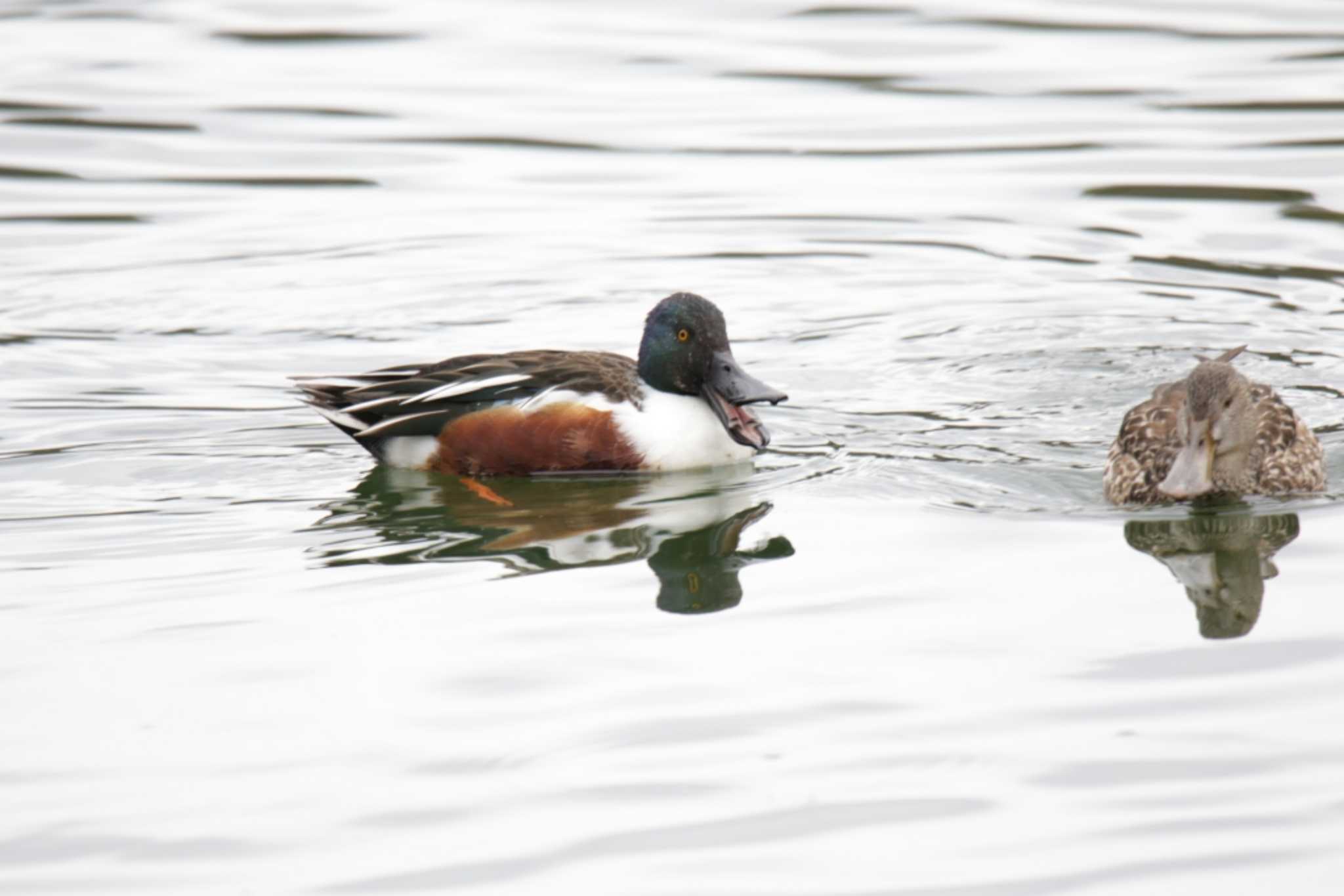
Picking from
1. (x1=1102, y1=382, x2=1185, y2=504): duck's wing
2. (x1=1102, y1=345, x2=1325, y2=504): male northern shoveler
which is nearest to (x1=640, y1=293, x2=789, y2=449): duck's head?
(x1=1102, y1=382, x2=1185, y2=504): duck's wing

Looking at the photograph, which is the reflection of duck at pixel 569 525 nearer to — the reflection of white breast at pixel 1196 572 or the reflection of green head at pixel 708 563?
the reflection of green head at pixel 708 563

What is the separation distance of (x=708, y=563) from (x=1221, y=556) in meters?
2.11

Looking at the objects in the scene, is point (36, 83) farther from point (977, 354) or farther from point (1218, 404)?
point (1218, 404)

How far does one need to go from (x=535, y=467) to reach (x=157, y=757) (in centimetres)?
399

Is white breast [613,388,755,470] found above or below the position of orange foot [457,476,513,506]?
above

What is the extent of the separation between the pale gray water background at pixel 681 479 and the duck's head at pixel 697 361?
0.95 feet

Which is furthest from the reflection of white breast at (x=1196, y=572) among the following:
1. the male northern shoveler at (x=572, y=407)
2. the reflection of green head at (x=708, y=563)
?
the male northern shoveler at (x=572, y=407)

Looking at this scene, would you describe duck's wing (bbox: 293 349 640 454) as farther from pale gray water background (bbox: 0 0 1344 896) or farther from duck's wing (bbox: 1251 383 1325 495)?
duck's wing (bbox: 1251 383 1325 495)

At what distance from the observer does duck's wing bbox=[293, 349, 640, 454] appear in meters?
10.5

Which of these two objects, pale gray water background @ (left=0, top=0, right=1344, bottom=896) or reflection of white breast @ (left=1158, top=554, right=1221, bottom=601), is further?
reflection of white breast @ (left=1158, top=554, right=1221, bottom=601)

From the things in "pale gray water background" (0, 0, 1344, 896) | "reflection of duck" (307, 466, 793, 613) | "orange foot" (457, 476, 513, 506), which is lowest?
"orange foot" (457, 476, 513, 506)

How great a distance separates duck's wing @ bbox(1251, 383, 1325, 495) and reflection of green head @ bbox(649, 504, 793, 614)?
2.21 m

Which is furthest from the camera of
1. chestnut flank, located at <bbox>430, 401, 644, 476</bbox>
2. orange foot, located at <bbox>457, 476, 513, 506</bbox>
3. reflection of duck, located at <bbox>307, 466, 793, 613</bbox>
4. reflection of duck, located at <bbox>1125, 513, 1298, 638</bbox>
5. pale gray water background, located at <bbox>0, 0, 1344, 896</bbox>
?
chestnut flank, located at <bbox>430, 401, 644, 476</bbox>

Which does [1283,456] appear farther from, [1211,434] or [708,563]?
[708,563]
